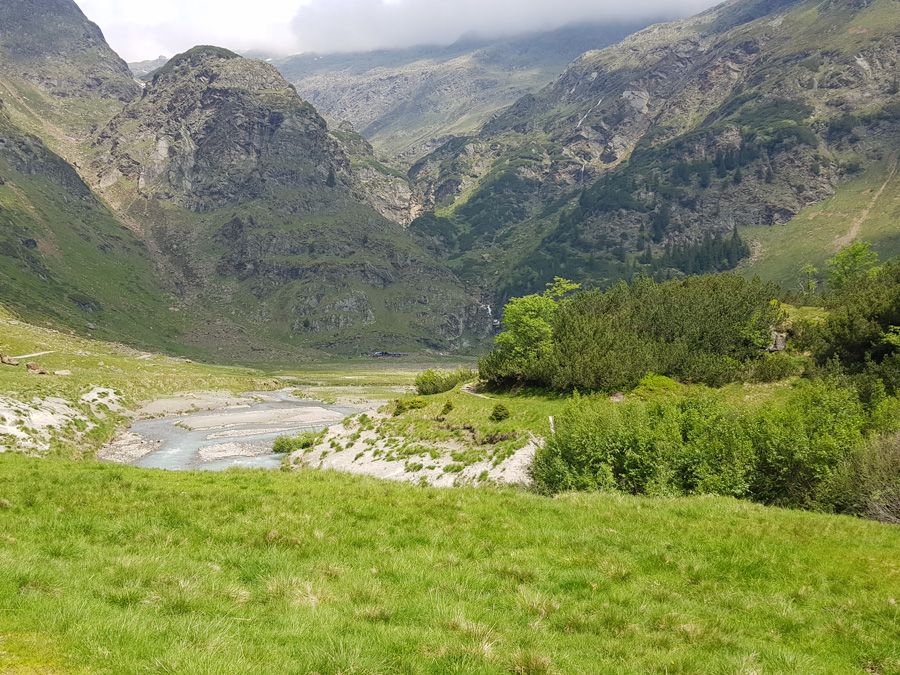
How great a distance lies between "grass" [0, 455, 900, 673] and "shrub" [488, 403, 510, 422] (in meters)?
30.3

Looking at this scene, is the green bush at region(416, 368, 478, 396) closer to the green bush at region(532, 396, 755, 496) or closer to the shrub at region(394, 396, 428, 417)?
the shrub at region(394, 396, 428, 417)

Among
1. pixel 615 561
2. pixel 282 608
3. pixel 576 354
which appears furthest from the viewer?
pixel 576 354

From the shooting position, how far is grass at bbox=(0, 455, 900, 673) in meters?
8.09

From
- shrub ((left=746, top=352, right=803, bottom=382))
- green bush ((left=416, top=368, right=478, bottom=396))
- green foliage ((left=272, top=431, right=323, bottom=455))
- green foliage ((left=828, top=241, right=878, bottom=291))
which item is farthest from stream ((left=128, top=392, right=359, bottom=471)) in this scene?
green foliage ((left=828, top=241, right=878, bottom=291))

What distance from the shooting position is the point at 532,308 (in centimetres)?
6669

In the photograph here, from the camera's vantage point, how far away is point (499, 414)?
167ft

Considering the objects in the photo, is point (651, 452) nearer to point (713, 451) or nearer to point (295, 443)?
point (713, 451)

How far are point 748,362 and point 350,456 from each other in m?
40.1

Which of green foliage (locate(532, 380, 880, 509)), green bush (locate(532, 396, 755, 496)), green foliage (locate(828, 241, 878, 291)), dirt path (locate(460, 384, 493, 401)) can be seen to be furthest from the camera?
green foliage (locate(828, 241, 878, 291))

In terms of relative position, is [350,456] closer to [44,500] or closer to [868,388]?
[44,500]

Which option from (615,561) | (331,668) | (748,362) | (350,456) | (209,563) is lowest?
(350,456)

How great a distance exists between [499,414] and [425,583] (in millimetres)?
39223

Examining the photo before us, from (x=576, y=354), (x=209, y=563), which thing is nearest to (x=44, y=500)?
(x=209, y=563)

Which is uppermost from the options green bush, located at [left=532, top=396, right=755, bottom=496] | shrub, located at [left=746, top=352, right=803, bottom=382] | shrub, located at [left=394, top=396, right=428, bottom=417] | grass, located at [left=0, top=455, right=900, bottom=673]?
grass, located at [left=0, top=455, right=900, bottom=673]
